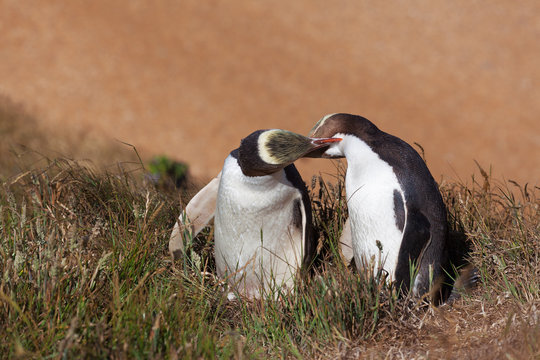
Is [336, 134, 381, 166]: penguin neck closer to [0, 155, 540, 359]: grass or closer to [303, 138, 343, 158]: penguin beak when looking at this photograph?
[303, 138, 343, 158]: penguin beak

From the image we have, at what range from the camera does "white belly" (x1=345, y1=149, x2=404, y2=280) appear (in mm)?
2330

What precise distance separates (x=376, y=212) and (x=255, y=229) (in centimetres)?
56

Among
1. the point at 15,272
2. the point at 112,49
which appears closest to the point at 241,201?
the point at 15,272

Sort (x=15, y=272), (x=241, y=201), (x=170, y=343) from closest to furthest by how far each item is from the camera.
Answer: (x=170, y=343) < (x=15, y=272) < (x=241, y=201)

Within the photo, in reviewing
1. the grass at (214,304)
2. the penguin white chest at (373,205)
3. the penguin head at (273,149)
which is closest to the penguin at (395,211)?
the penguin white chest at (373,205)

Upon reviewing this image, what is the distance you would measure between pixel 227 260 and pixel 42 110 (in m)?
7.34

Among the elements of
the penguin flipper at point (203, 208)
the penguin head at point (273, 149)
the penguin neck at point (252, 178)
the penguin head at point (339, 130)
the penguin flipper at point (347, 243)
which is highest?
the penguin head at point (339, 130)

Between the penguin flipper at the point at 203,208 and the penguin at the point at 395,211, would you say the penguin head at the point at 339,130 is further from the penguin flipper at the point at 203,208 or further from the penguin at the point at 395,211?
the penguin flipper at the point at 203,208

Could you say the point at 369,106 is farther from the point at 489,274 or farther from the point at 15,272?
the point at 15,272

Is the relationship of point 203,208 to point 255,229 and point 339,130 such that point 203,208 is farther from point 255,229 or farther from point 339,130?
point 339,130

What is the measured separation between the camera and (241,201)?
8.20 feet

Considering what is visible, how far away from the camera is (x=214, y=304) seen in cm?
251

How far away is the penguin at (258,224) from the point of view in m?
2.46

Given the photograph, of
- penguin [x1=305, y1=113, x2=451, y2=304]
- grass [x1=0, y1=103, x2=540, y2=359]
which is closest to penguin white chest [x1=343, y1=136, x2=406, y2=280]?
penguin [x1=305, y1=113, x2=451, y2=304]
